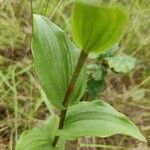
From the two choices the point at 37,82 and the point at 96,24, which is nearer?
the point at 96,24

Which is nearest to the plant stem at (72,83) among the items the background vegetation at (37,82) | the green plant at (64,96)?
the green plant at (64,96)

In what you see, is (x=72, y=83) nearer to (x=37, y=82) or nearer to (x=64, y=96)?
(x=64, y=96)

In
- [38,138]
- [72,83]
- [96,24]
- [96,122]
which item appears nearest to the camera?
[96,24]

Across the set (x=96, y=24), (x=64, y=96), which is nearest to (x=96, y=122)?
(x=64, y=96)

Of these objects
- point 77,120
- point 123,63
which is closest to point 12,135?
point 77,120

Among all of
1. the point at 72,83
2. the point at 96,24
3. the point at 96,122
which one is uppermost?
the point at 96,24

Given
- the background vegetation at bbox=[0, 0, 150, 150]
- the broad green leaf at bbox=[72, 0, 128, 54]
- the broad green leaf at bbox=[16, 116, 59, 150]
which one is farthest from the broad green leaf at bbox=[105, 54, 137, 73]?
the broad green leaf at bbox=[72, 0, 128, 54]

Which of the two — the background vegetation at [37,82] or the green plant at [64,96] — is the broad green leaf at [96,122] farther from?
the background vegetation at [37,82]

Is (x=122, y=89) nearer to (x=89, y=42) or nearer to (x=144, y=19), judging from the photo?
(x=144, y=19)

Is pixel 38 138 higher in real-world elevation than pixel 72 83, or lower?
lower
